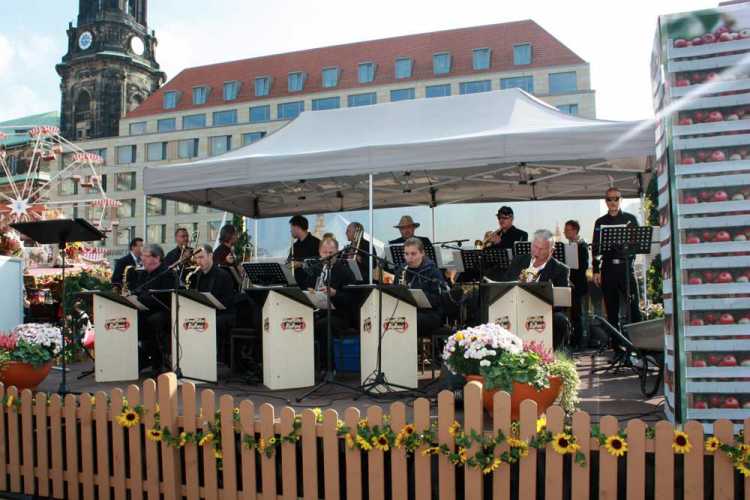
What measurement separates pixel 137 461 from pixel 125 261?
5785 mm

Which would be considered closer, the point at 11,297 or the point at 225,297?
the point at 225,297

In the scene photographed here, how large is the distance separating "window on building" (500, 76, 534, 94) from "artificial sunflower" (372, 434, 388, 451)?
4453 centimetres

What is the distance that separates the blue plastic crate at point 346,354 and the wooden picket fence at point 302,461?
293cm

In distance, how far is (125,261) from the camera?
953 centimetres

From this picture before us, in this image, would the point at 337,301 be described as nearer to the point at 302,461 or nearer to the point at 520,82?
the point at 302,461

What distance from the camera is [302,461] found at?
3.85 m

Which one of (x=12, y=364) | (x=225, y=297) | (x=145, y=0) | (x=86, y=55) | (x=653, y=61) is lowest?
(x=12, y=364)

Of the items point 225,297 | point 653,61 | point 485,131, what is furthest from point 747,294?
point 225,297

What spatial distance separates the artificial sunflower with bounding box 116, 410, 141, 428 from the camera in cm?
422

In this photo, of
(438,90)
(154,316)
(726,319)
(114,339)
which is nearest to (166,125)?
(438,90)

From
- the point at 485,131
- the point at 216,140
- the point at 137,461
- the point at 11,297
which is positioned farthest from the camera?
the point at 216,140

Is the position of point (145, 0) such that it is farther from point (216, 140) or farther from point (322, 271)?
point (322, 271)

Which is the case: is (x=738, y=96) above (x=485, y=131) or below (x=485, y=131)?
below

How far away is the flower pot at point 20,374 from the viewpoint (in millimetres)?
5750
